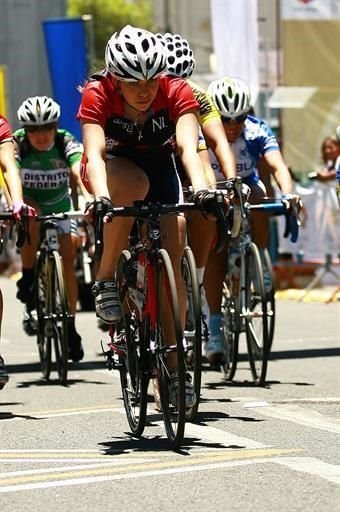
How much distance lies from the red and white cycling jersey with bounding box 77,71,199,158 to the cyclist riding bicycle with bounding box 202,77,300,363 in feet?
9.05

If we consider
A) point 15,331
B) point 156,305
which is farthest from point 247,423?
point 15,331

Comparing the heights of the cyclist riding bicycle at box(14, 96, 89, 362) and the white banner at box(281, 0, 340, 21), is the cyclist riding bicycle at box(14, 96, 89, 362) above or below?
below

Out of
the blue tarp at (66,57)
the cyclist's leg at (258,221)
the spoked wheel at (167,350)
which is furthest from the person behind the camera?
the blue tarp at (66,57)

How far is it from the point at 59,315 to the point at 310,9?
10.4 metres

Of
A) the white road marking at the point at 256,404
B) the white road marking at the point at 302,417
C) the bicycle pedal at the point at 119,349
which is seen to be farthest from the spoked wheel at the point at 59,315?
the bicycle pedal at the point at 119,349

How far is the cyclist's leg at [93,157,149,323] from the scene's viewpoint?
8.15 m

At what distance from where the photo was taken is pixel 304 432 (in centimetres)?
809

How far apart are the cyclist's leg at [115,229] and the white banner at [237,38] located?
37.4ft

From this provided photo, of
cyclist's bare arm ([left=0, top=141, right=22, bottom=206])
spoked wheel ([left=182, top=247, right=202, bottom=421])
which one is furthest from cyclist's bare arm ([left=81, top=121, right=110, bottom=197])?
cyclist's bare arm ([left=0, top=141, right=22, bottom=206])

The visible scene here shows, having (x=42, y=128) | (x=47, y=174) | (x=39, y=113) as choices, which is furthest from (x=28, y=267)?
(x=39, y=113)

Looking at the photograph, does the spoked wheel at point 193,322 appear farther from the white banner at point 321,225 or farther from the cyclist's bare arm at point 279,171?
the white banner at point 321,225

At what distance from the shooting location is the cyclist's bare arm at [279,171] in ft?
35.0

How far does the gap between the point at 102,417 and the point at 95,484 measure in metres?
2.33

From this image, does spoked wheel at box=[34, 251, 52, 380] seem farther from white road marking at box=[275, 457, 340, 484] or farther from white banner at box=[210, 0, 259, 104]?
white banner at box=[210, 0, 259, 104]
